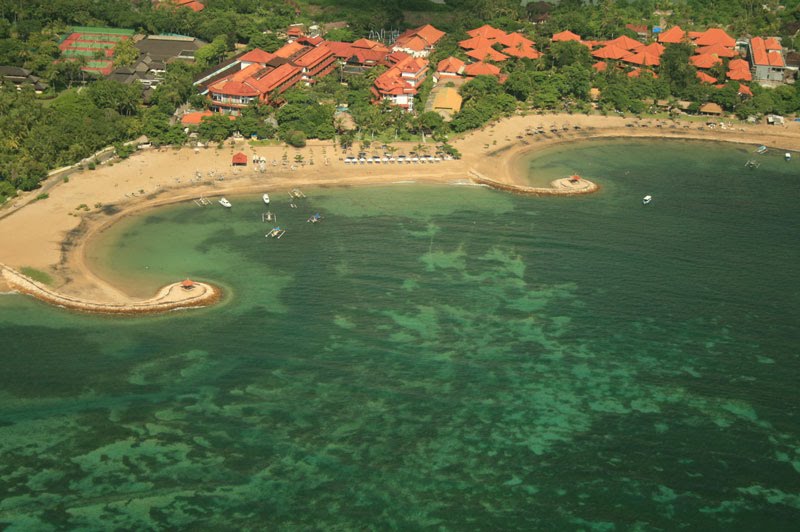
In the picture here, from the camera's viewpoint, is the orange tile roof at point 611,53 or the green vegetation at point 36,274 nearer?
the green vegetation at point 36,274

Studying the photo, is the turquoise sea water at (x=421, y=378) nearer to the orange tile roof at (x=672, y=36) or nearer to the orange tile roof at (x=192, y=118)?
the orange tile roof at (x=192, y=118)

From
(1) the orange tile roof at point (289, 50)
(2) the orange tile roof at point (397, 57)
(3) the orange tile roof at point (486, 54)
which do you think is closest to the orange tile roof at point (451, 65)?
(3) the orange tile roof at point (486, 54)

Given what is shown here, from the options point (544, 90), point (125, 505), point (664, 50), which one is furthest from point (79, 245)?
point (664, 50)

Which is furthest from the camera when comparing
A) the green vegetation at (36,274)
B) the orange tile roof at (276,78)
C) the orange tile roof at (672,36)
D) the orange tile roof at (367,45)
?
the orange tile roof at (672,36)

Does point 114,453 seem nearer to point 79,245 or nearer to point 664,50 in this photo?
point 79,245

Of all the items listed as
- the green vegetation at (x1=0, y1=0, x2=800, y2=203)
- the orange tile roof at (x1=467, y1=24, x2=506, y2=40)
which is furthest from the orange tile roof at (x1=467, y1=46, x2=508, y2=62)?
the orange tile roof at (x1=467, y1=24, x2=506, y2=40)

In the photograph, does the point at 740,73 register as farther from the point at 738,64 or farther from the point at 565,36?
the point at 565,36

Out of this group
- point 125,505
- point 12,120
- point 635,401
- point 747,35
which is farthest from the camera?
point 747,35
